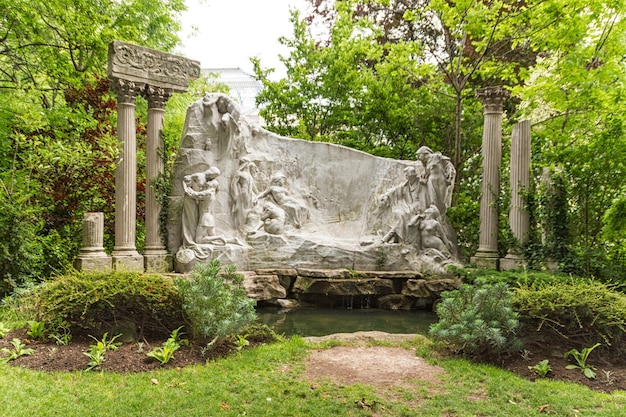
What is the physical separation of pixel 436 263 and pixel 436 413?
7.29 m

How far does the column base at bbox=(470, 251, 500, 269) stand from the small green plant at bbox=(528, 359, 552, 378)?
5747 millimetres

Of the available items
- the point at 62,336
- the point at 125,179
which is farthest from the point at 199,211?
the point at 62,336

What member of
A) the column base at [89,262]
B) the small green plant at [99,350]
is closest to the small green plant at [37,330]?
the small green plant at [99,350]

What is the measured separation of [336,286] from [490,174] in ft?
15.5

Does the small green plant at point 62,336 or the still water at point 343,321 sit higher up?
the small green plant at point 62,336

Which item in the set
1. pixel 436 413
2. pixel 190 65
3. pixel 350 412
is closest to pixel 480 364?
pixel 436 413

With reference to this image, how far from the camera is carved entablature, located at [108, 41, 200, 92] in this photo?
376 inches

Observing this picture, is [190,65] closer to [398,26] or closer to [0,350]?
[0,350]

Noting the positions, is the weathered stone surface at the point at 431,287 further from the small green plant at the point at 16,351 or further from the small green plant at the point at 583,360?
the small green plant at the point at 16,351

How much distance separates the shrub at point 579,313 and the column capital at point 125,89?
338 inches

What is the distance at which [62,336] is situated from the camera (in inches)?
221

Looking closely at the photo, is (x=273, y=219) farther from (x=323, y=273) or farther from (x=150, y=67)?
(x=150, y=67)

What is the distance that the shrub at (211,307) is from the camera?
551 cm

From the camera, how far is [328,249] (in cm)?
1107
